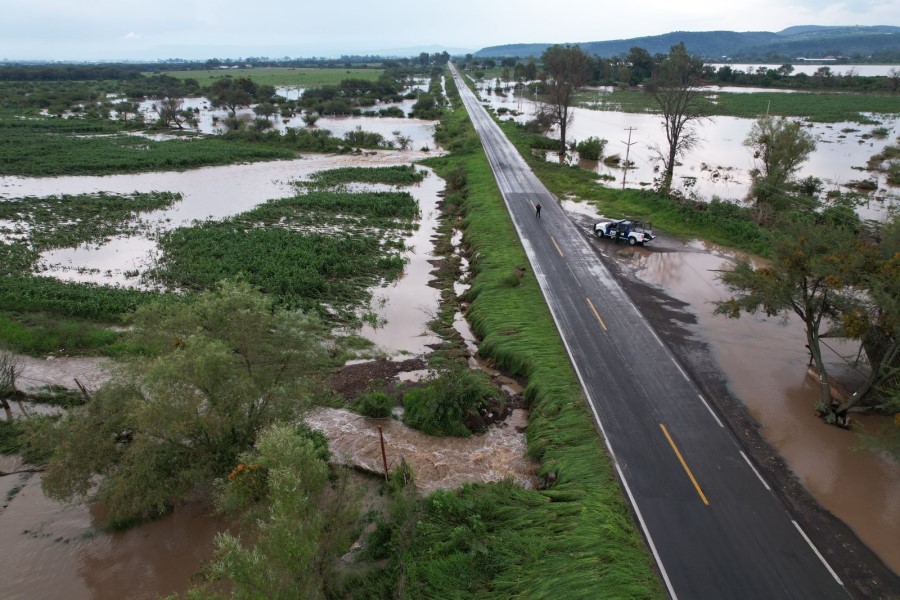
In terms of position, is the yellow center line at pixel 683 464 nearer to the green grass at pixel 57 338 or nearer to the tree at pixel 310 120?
the green grass at pixel 57 338

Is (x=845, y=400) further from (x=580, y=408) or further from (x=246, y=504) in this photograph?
(x=246, y=504)

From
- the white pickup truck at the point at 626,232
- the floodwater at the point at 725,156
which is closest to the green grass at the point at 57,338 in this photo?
the white pickup truck at the point at 626,232

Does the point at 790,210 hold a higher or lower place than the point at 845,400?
higher

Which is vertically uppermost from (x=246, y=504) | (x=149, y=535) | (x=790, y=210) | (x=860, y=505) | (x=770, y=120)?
(x=770, y=120)

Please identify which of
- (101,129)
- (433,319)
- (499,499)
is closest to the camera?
(499,499)

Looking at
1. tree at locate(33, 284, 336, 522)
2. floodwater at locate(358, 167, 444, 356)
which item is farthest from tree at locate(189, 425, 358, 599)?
floodwater at locate(358, 167, 444, 356)

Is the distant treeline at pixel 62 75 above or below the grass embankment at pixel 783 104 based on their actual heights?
above

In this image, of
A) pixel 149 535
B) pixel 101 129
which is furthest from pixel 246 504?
pixel 101 129

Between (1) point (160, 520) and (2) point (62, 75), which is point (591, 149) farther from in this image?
(2) point (62, 75)
